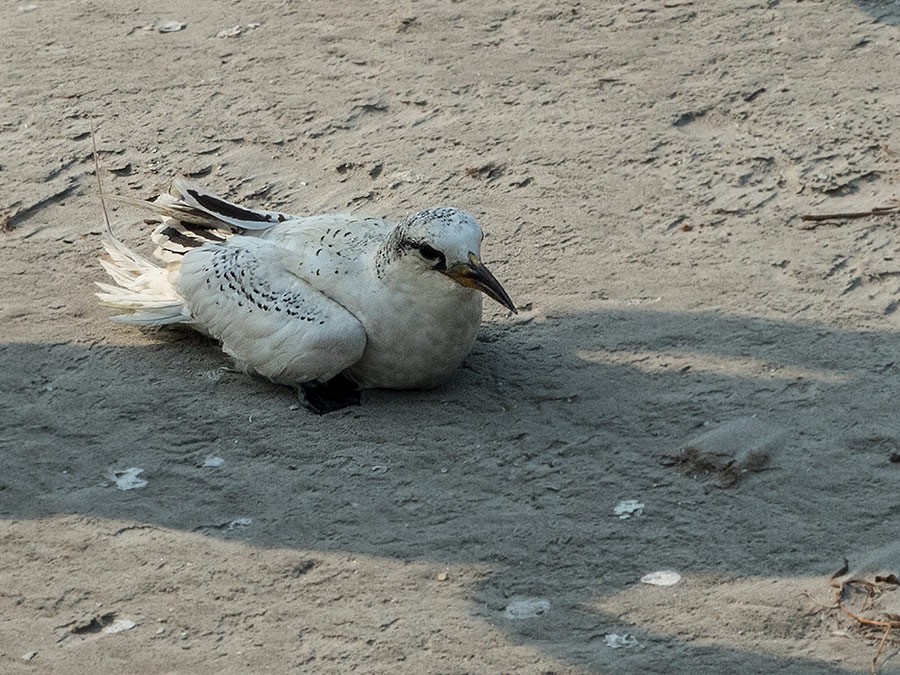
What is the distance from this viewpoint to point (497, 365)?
6098 mm

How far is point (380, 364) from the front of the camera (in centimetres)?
582

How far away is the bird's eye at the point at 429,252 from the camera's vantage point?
219 inches

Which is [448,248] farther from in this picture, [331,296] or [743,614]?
[743,614]

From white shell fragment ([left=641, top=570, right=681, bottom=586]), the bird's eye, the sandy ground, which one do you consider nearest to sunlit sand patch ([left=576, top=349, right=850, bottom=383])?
the sandy ground

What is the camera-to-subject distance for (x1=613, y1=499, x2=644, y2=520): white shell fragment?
16.4 feet

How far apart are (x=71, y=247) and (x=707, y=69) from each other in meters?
3.72

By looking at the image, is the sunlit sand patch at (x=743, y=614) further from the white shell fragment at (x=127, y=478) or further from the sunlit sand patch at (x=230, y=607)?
the white shell fragment at (x=127, y=478)

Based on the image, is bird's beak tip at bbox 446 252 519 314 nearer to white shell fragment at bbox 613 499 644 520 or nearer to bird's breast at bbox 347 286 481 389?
bird's breast at bbox 347 286 481 389

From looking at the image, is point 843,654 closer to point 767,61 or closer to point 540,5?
point 767,61

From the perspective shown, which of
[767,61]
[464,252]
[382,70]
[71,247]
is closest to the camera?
[464,252]

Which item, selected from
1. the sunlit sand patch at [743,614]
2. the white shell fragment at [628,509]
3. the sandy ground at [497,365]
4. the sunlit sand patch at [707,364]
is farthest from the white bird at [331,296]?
the sunlit sand patch at [743,614]

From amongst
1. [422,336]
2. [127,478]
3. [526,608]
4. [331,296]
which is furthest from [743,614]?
[127,478]

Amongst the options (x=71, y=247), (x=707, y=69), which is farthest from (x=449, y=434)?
(x=707, y=69)

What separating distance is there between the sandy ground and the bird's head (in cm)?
59
